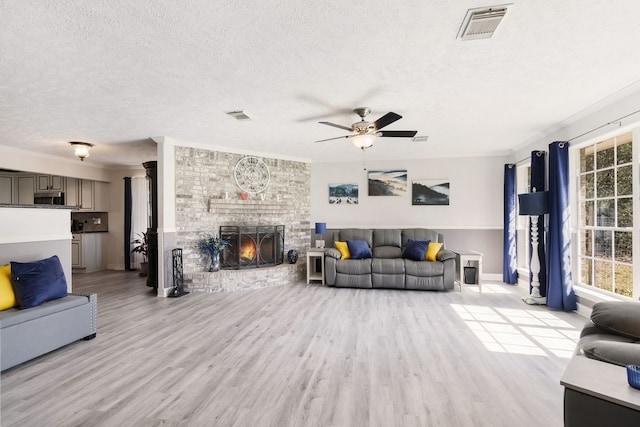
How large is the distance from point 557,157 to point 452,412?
376 cm

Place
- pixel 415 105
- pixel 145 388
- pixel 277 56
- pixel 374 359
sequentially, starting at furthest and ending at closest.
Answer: pixel 415 105 → pixel 374 359 → pixel 277 56 → pixel 145 388

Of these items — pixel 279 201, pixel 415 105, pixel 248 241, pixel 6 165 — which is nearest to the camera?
pixel 415 105

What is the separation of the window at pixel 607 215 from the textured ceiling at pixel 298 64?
679mm

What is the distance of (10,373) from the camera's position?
2486 mm

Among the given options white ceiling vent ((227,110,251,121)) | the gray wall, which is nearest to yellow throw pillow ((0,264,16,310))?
the gray wall

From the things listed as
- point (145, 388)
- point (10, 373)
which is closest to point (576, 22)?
point (145, 388)

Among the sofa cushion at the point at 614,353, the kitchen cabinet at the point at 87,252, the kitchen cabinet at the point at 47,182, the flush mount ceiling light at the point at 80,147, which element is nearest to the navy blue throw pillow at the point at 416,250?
the sofa cushion at the point at 614,353

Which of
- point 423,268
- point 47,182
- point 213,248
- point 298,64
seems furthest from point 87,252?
point 423,268

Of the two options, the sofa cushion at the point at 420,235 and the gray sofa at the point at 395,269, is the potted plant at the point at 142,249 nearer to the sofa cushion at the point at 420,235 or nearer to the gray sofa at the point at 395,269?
the gray sofa at the point at 395,269

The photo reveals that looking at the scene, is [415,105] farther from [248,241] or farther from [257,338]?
[248,241]

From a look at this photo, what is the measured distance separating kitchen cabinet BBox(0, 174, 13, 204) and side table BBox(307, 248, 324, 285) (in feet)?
23.3

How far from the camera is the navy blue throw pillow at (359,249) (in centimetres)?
571

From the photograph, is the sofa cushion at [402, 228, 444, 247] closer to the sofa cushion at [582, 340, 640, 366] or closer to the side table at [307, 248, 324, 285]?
the side table at [307, 248, 324, 285]

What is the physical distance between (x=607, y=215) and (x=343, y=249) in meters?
3.79
